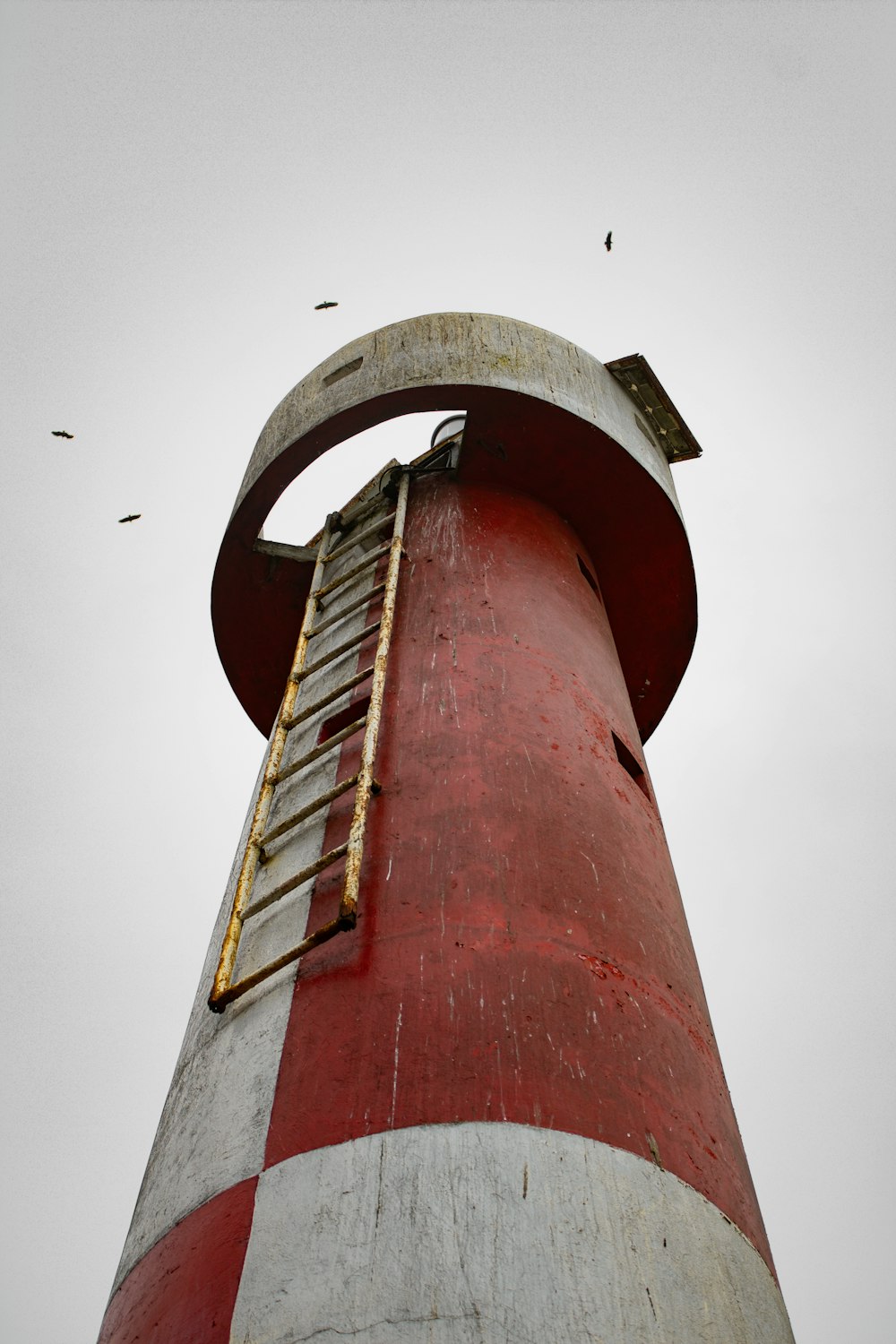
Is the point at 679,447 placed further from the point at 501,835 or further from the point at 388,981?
the point at 388,981

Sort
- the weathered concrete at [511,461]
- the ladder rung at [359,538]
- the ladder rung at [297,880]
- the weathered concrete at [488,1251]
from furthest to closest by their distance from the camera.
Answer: the weathered concrete at [511,461]
the ladder rung at [359,538]
the ladder rung at [297,880]
the weathered concrete at [488,1251]

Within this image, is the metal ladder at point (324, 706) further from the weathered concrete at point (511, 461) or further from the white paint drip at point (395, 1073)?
the weathered concrete at point (511, 461)

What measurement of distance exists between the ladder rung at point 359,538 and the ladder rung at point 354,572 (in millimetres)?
218

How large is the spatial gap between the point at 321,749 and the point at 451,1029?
7.56ft

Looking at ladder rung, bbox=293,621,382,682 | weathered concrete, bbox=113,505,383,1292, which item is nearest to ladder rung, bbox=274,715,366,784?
weathered concrete, bbox=113,505,383,1292

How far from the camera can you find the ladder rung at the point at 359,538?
8.95 metres

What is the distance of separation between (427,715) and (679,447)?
226 inches

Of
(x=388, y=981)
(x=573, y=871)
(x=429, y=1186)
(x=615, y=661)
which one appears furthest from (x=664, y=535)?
(x=429, y=1186)

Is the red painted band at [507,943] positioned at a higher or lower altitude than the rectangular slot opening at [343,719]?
lower

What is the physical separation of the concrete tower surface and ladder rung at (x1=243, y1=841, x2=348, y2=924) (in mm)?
23

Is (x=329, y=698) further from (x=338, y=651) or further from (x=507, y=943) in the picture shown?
(x=507, y=943)

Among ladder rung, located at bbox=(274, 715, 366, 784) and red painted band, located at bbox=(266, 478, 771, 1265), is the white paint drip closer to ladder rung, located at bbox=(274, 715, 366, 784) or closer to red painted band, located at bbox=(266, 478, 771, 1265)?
red painted band, located at bbox=(266, 478, 771, 1265)

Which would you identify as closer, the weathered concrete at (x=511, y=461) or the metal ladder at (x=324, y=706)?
the metal ladder at (x=324, y=706)

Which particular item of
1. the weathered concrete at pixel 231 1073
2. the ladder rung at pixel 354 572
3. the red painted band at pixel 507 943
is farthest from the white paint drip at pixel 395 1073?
the ladder rung at pixel 354 572
